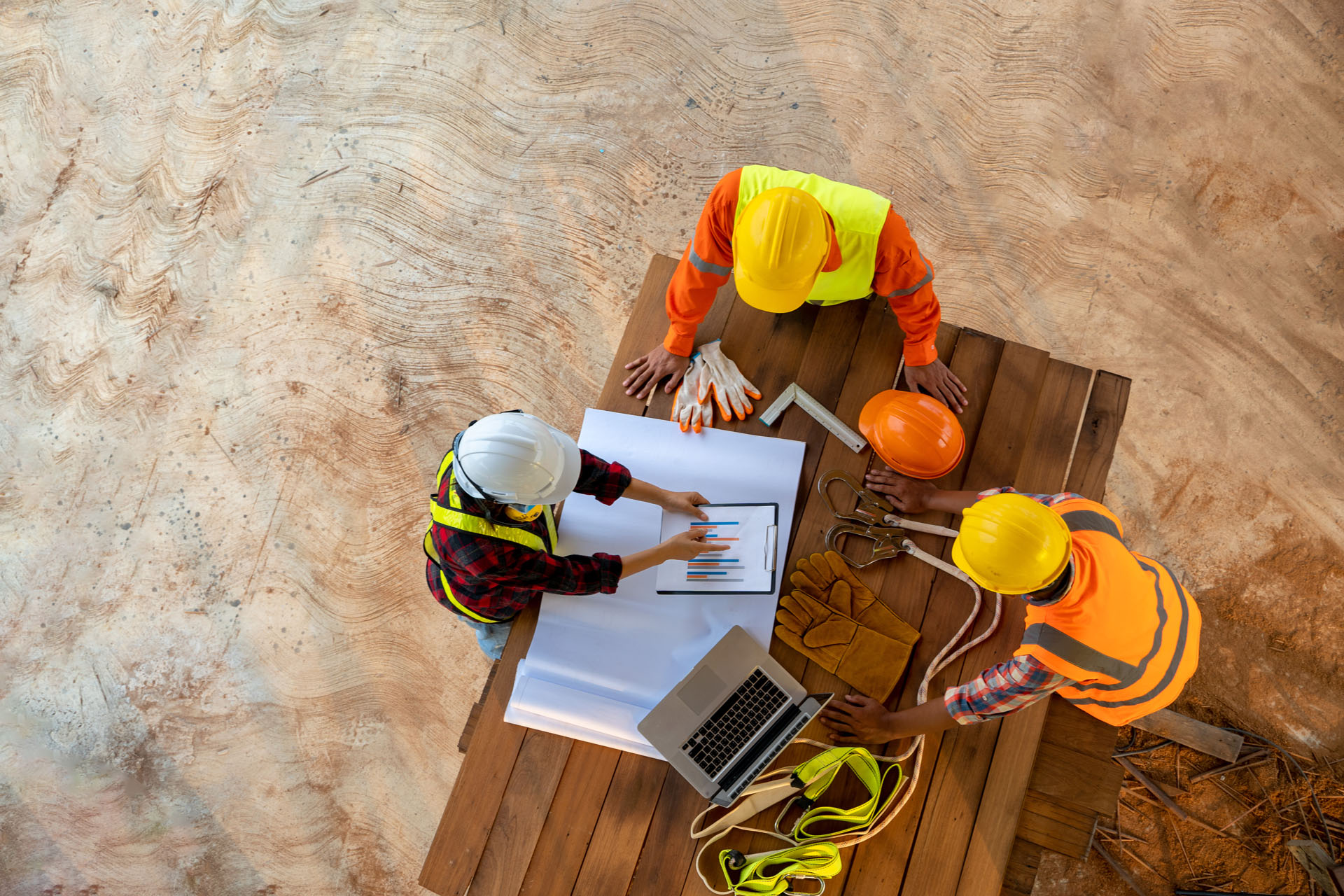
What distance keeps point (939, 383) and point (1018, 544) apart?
2.72ft

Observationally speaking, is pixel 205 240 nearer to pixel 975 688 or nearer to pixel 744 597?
pixel 744 597

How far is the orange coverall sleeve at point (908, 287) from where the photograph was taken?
7.34ft

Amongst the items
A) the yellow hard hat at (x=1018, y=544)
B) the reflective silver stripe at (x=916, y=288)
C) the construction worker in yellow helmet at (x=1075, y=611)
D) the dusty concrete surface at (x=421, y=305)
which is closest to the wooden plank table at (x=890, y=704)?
the reflective silver stripe at (x=916, y=288)

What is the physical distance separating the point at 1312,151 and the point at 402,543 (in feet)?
16.5

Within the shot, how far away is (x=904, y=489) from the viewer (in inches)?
93.7

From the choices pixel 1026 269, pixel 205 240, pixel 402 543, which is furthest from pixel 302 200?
pixel 1026 269

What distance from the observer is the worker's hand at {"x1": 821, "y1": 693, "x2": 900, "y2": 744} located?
2.25 m

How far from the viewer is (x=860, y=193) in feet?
7.32

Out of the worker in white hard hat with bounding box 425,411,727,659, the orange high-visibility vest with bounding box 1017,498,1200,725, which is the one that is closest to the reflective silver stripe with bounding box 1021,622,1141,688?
the orange high-visibility vest with bounding box 1017,498,1200,725

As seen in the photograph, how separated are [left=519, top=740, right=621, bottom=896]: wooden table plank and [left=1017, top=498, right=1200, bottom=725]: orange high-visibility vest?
1.33 metres

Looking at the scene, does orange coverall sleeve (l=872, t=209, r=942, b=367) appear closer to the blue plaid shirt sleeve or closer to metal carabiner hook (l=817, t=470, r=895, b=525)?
metal carabiner hook (l=817, t=470, r=895, b=525)

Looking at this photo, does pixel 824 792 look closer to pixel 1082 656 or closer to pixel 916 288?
pixel 1082 656

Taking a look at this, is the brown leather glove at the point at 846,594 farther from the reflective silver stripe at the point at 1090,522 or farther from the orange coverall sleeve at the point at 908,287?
the orange coverall sleeve at the point at 908,287

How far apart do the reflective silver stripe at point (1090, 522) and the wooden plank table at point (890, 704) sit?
1.33 ft
